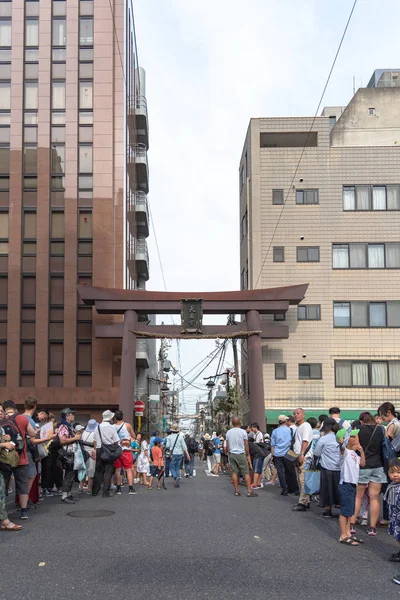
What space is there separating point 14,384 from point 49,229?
8.37 m

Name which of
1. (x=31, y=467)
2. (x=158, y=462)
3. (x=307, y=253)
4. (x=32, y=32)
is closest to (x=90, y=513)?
(x=31, y=467)

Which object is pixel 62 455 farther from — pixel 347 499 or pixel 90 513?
pixel 347 499

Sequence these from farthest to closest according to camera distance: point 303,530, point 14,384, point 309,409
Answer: point 14,384, point 309,409, point 303,530

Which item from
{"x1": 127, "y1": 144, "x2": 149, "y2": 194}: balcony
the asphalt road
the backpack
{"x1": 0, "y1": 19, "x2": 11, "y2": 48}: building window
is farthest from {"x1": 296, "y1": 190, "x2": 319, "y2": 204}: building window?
the backpack

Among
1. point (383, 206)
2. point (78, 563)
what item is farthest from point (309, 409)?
point (78, 563)

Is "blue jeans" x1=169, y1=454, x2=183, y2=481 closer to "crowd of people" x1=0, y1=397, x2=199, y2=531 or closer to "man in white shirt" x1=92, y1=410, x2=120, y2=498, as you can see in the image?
"crowd of people" x1=0, y1=397, x2=199, y2=531

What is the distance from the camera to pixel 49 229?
4034 cm

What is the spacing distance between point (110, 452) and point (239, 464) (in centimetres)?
297

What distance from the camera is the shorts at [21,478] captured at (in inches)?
465

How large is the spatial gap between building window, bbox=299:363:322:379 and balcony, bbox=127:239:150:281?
1412cm

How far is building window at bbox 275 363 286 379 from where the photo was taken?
121 ft

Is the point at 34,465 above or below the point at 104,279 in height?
below

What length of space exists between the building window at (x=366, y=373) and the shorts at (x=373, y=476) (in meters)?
26.2

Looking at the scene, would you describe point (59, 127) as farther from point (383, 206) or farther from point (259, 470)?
point (259, 470)
